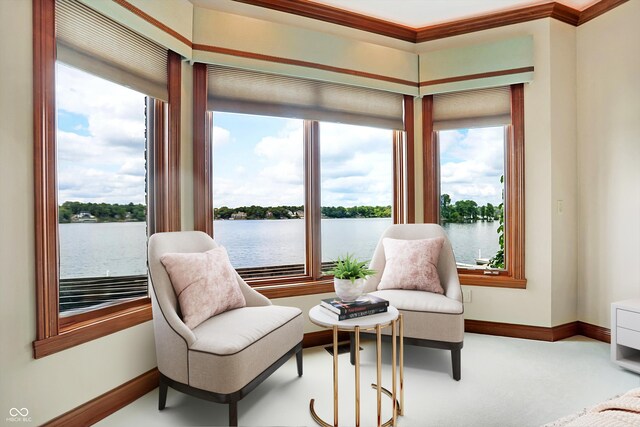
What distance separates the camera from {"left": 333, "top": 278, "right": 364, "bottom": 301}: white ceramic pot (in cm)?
206

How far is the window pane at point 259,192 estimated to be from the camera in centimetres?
288

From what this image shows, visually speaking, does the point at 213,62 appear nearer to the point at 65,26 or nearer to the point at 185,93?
the point at 185,93

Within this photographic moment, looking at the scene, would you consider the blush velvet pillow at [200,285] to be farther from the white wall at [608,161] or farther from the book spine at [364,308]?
the white wall at [608,161]

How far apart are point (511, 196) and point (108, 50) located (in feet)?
10.7

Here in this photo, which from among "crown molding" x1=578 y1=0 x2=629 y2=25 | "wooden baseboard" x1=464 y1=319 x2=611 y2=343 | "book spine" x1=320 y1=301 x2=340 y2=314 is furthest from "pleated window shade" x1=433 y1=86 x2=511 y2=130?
"book spine" x1=320 y1=301 x2=340 y2=314

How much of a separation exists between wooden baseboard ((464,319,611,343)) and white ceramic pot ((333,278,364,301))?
5.98 ft

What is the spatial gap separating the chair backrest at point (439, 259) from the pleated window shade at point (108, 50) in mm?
2025

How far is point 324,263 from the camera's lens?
3.24m

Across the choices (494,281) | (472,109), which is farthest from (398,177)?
(494,281)

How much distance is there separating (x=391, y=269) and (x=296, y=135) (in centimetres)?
137

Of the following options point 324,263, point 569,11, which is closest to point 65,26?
point 324,263

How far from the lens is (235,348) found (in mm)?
1769

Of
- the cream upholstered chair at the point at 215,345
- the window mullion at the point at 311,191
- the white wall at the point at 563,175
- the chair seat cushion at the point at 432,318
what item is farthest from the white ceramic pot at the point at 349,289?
the white wall at the point at 563,175

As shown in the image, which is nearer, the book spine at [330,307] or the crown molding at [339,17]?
the book spine at [330,307]
